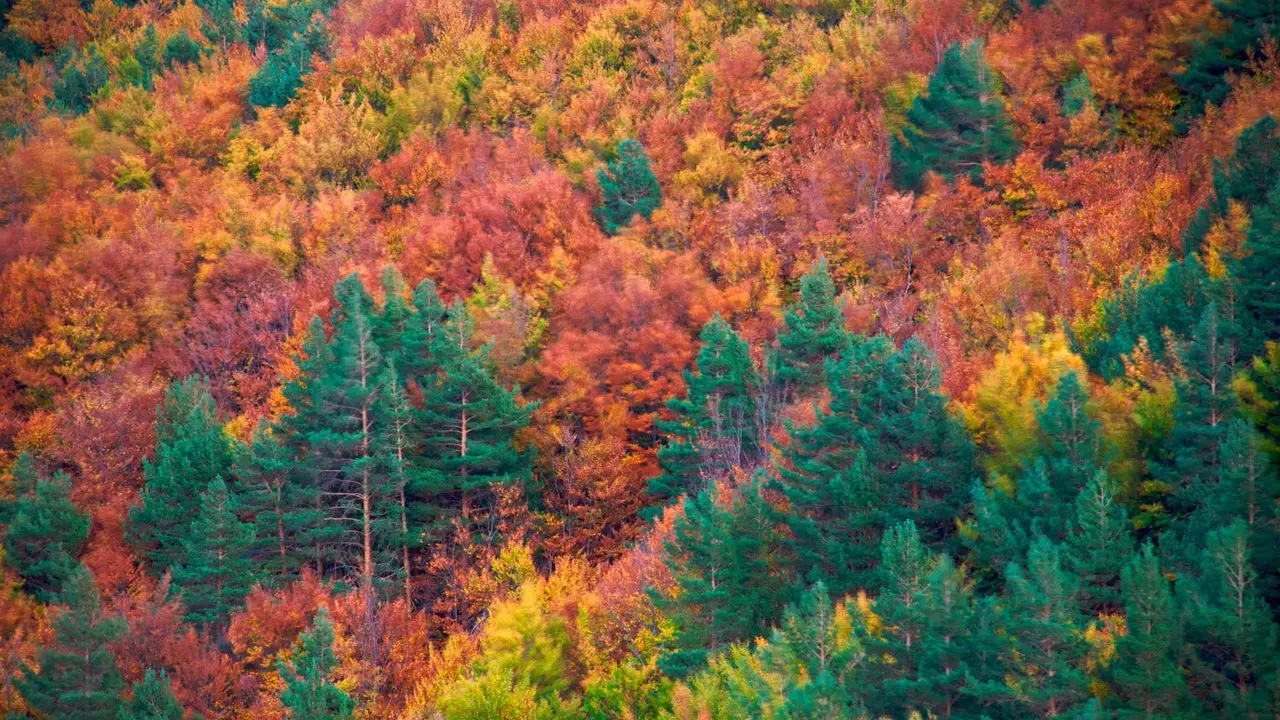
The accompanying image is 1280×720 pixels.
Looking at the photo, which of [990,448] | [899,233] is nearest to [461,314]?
[899,233]

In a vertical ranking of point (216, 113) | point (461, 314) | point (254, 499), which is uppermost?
point (216, 113)

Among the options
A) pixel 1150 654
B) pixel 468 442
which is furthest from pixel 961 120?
pixel 1150 654

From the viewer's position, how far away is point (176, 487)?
4884 centimetres

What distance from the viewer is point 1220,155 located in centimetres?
4744

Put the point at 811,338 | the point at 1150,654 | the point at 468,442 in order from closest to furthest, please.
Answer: the point at 1150,654 < the point at 811,338 < the point at 468,442

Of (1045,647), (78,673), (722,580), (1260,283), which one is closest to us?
(1045,647)

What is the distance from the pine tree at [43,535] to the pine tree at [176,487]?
2.06 meters

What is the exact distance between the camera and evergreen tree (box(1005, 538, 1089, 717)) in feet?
85.4

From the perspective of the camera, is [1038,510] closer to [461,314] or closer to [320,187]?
[461,314]

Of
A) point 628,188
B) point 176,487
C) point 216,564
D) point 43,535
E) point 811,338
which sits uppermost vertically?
point 628,188

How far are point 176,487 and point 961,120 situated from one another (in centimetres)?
3321

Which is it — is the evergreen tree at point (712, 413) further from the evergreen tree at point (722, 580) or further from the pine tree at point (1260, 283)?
the pine tree at point (1260, 283)

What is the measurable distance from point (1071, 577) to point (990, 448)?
24.9 ft

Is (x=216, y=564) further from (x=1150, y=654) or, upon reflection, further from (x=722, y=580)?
(x=1150, y=654)
